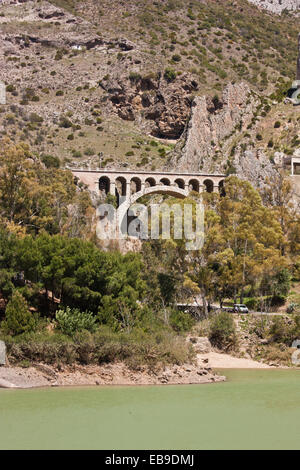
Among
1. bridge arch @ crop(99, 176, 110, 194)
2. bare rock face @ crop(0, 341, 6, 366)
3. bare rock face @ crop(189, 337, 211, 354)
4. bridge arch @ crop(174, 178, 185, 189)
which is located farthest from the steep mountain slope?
bare rock face @ crop(0, 341, 6, 366)

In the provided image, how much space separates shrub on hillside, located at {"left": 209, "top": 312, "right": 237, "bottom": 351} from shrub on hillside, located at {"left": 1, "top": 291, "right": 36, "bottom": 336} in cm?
1070

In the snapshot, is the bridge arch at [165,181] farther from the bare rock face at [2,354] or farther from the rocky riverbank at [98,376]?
the bare rock face at [2,354]

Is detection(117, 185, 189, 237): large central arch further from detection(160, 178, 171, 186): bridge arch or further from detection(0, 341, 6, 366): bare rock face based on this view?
detection(0, 341, 6, 366): bare rock face

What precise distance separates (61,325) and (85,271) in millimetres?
3323

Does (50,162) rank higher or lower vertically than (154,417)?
higher

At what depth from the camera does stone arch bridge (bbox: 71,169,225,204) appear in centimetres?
6431

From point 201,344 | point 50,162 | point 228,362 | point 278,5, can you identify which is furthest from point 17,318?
point 278,5

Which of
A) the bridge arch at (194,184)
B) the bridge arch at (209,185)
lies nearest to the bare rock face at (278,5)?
the bridge arch at (194,184)

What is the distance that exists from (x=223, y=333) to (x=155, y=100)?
2549 inches

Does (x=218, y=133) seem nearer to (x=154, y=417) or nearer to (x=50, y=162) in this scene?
(x=50, y=162)

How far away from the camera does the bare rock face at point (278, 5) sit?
142m

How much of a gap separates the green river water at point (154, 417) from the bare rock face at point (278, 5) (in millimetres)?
131150

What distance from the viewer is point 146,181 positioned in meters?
69.3
